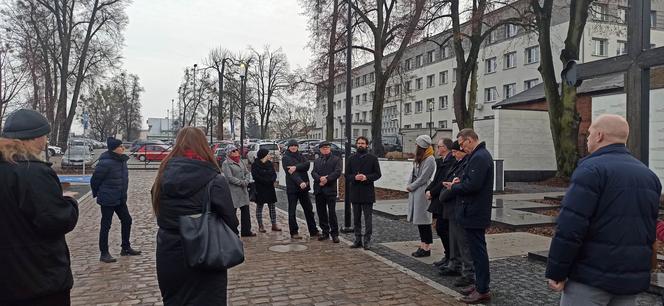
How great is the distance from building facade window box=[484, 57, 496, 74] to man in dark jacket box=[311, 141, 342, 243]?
45203 mm

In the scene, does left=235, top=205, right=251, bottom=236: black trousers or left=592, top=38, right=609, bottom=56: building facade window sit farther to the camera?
left=592, top=38, right=609, bottom=56: building facade window

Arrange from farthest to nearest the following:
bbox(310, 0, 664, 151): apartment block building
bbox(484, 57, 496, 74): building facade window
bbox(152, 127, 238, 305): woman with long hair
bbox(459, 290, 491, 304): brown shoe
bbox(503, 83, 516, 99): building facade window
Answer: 1. bbox(484, 57, 496, 74): building facade window
2. bbox(503, 83, 516, 99): building facade window
3. bbox(310, 0, 664, 151): apartment block building
4. bbox(459, 290, 491, 304): brown shoe
5. bbox(152, 127, 238, 305): woman with long hair

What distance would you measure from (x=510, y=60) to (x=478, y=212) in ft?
153

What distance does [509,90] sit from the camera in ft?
158

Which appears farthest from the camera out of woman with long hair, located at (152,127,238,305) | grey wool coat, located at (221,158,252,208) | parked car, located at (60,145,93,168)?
parked car, located at (60,145,93,168)

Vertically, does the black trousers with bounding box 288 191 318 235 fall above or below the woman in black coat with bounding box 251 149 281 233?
below

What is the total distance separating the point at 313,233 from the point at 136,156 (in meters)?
32.8

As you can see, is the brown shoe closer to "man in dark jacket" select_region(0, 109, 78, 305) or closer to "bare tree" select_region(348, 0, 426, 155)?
"man in dark jacket" select_region(0, 109, 78, 305)

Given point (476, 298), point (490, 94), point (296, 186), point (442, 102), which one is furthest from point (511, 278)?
point (442, 102)

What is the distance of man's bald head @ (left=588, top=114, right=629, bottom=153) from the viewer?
3.00 m

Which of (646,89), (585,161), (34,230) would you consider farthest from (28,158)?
(646,89)

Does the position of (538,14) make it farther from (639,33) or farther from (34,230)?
(34,230)

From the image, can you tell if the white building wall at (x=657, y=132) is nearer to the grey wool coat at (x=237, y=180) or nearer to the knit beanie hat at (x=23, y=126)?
the grey wool coat at (x=237, y=180)

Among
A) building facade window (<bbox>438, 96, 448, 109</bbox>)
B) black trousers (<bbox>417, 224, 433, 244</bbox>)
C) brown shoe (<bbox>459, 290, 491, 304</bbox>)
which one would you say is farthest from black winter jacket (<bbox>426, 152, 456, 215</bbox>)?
building facade window (<bbox>438, 96, 448, 109</bbox>)
